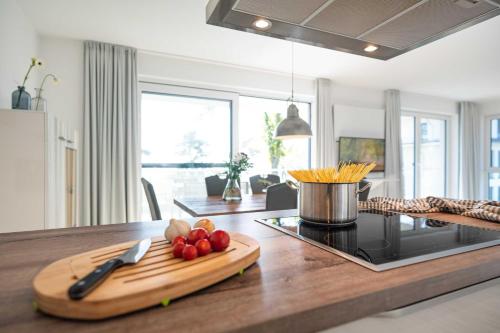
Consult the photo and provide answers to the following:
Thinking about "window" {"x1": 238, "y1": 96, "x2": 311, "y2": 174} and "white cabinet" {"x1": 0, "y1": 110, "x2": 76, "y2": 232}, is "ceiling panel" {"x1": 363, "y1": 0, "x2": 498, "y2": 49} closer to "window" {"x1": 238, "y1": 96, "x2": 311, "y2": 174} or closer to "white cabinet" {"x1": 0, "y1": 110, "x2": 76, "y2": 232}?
"white cabinet" {"x1": 0, "y1": 110, "x2": 76, "y2": 232}

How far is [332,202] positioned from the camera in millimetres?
923

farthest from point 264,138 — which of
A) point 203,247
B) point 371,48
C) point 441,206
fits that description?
point 203,247

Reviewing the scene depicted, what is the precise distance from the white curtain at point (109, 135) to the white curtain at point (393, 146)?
429cm

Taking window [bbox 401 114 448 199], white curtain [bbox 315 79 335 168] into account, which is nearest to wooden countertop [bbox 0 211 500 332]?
white curtain [bbox 315 79 335 168]

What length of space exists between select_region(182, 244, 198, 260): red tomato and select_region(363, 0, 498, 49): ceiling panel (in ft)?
3.46

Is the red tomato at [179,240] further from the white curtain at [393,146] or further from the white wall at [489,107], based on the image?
the white wall at [489,107]

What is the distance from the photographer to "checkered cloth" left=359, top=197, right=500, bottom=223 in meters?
1.10

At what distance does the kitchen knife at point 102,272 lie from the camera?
1.30 feet

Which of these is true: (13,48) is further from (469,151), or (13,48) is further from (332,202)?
A: (469,151)

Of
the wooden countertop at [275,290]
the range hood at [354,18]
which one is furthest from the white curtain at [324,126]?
the wooden countertop at [275,290]

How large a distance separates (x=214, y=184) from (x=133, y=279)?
2.90m

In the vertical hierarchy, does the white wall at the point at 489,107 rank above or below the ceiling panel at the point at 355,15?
above

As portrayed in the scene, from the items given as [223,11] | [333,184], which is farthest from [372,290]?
[223,11]

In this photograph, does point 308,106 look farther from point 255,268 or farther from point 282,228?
point 255,268
